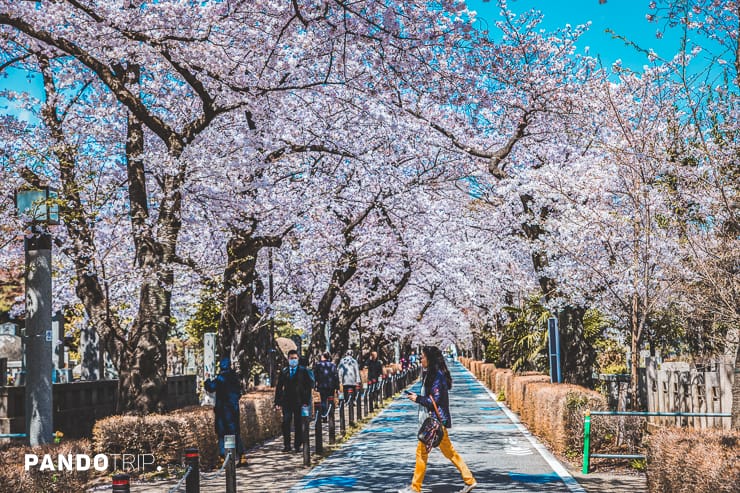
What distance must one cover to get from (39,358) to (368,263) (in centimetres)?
2002

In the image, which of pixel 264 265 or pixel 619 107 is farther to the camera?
pixel 264 265

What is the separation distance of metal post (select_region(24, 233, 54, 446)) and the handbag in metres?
4.58

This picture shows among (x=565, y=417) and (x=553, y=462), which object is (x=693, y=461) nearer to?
(x=553, y=462)

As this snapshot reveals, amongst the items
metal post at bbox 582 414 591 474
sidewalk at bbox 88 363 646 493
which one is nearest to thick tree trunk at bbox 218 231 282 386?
sidewalk at bbox 88 363 646 493

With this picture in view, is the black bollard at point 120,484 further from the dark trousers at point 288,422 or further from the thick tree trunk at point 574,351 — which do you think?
the thick tree trunk at point 574,351

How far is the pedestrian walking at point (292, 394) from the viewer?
591 inches

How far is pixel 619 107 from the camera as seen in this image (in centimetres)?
1572

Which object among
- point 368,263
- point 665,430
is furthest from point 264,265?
point 665,430

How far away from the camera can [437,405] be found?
9672 millimetres

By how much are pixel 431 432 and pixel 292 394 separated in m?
6.15

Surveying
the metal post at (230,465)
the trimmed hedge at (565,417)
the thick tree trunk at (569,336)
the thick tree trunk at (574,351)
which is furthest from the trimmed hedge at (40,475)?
the thick tree trunk at (574,351)

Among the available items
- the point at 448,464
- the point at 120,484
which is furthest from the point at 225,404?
Answer: the point at 120,484

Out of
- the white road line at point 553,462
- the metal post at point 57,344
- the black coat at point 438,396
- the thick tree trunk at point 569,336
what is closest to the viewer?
the black coat at point 438,396

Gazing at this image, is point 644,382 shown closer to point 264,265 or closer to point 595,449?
point 595,449
